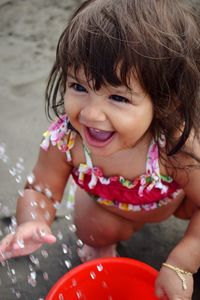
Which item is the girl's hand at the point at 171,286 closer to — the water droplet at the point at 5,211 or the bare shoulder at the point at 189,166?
the bare shoulder at the point at 189,166

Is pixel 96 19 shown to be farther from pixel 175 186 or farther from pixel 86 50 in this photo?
pixel 175 186

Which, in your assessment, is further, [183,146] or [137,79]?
[183,146]

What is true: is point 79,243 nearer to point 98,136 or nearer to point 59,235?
Answer: point 59,235

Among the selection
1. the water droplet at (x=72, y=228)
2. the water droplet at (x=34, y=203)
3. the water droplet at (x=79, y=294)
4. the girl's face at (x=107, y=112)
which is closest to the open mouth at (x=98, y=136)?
the girl's face at (x=107, y=112)

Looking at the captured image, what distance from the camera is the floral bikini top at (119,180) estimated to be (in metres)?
1.42

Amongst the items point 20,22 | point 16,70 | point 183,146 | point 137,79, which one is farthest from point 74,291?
point 20,22

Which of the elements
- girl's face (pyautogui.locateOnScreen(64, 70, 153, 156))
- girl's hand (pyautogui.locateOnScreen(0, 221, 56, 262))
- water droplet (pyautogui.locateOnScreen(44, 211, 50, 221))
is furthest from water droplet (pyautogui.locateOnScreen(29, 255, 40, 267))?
girl's face (pyautogui.locateOnScreen(64, 70, 153, 156))

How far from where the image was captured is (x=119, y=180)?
57.3 inches

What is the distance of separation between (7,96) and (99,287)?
1.15 m

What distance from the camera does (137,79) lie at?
1132 millimetres

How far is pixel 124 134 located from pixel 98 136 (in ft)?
0.22

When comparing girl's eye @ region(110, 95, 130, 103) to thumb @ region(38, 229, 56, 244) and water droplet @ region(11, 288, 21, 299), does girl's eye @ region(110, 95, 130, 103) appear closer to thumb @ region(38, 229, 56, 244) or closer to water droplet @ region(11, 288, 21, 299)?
thumb @ region(38, 229, 56, 244)

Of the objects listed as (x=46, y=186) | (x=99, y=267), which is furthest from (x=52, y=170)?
(x=99, y=267)

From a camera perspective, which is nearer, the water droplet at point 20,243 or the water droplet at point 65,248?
the water droplet at point 20,243
